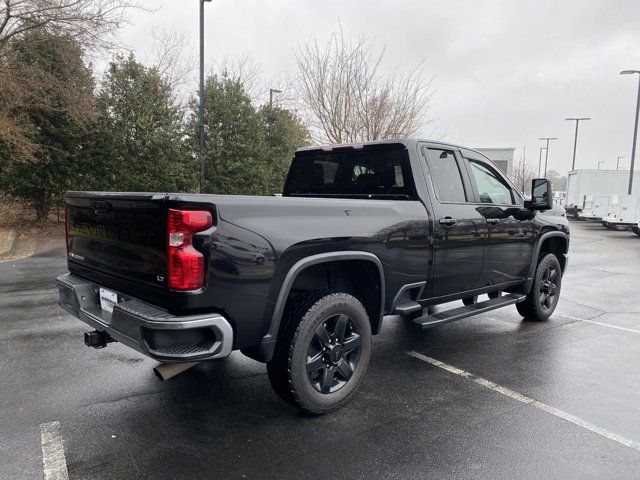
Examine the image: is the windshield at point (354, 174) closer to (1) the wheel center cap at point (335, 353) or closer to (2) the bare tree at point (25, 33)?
(1) the wheel center cap at point (335, 353)

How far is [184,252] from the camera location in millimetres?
2697

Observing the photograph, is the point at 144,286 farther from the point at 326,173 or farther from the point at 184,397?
the point at 326,173

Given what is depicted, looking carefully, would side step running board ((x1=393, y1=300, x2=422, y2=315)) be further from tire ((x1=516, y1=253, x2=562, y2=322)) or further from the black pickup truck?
tire ((x1=516, y1=253, x2=562, y2=322))

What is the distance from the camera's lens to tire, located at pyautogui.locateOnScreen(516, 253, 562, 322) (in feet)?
18.8

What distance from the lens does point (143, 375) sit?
403 centimetres

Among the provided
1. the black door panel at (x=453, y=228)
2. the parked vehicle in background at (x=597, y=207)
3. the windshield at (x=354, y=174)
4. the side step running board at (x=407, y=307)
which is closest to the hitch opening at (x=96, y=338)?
the side step running board at (x=407, y=307)

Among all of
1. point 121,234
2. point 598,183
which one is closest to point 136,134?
point 121,234

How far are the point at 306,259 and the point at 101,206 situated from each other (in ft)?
4.70

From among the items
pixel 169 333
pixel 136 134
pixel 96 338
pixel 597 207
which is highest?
pixel 136 134

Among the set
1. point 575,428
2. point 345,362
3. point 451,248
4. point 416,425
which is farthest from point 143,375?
point 575,428

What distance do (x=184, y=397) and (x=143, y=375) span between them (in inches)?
23.1

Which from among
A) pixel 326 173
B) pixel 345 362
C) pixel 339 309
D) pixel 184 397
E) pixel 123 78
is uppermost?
pixel 123 78

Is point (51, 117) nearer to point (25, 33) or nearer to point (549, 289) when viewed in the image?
point (25, 33)

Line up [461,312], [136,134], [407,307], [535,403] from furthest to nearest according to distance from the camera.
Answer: [136,134], [461,312], [407,307], [535,403]
